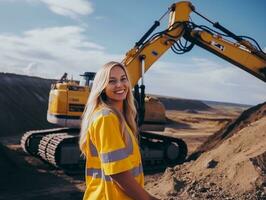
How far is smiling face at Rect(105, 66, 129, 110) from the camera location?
2.65 m

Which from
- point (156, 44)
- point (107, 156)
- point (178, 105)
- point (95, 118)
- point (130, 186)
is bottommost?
point (130, 186)

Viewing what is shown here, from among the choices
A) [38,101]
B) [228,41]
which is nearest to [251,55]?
[228,41]

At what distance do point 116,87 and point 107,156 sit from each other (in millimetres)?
437

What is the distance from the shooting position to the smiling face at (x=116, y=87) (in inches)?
104

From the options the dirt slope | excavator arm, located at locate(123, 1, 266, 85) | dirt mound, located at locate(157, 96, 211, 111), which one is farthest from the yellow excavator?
dirt mound, located at locate(157, 96, 211, 111)

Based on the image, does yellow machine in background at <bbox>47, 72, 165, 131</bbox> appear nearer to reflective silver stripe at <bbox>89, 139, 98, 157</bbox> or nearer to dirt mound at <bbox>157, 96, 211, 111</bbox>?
reflective silver stripe at <bbox>89, 139, 98, 157</bbox>

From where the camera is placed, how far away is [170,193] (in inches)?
352

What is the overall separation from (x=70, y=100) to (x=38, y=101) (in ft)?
65.7

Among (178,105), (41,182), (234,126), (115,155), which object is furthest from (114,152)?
(178,105)

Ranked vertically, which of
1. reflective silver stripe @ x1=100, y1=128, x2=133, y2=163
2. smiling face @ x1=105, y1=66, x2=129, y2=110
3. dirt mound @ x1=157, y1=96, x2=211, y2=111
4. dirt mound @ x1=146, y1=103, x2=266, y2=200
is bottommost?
dirt mound @ x1=146, y1=103, x2=266, y2=200

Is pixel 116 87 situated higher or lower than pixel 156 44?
lower

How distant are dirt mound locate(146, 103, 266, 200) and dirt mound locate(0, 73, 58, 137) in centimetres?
1668

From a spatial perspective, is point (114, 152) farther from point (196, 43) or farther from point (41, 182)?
point (196, 43)

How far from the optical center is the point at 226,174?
9.34 meters
